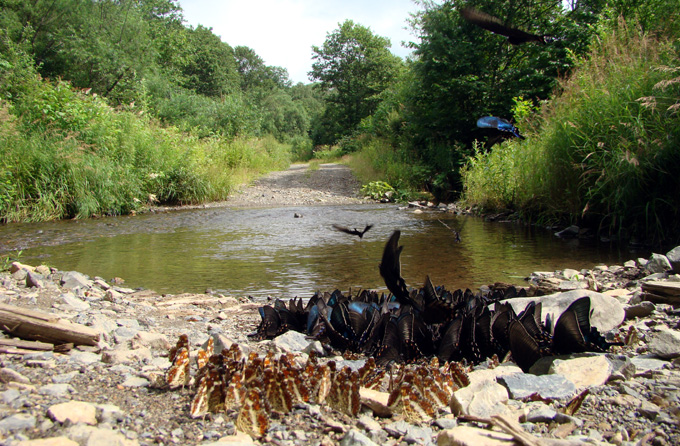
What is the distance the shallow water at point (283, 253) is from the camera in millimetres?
4516

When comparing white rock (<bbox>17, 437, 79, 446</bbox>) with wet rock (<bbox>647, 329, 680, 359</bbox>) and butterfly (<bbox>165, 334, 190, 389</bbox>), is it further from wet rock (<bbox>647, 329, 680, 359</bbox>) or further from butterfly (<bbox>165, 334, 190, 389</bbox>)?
wet rock (<bbox>647, 329, 680, 359</bbox>)

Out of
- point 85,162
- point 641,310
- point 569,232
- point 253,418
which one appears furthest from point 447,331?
point 85,162

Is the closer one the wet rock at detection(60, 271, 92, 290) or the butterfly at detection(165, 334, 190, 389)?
the butterfly at detection(165, 334, 190, 389)

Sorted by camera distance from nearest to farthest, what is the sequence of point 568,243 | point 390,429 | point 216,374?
1. point 390,429
2. point 216,374
3. point 568,243

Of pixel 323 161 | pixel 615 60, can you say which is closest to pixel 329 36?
pixel 323 161

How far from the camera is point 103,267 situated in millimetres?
5086

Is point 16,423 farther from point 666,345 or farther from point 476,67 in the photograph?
point 476,67

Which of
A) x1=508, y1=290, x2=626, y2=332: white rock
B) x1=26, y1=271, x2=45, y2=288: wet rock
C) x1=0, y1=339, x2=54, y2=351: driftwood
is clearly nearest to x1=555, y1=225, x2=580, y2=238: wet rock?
x1=508, y1=290, x2=626, y2=332: white rock

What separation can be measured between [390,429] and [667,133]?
5597mm

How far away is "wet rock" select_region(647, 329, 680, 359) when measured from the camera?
212 centimetres

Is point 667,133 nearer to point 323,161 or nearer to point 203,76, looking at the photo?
point 323,161

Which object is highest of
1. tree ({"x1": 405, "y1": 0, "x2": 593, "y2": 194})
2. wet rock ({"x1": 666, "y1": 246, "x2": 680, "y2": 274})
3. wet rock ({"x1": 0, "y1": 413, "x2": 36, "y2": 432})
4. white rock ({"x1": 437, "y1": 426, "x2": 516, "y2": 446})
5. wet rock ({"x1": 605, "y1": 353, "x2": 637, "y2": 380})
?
tree ({"x1": 405, "y1": 0, "x2": 593, "y2": 194})

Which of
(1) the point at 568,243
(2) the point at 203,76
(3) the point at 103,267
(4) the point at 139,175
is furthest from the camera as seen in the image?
(2) the point at 203,76

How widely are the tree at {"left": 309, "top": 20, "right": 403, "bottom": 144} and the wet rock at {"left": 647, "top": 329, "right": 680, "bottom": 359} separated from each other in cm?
3624
